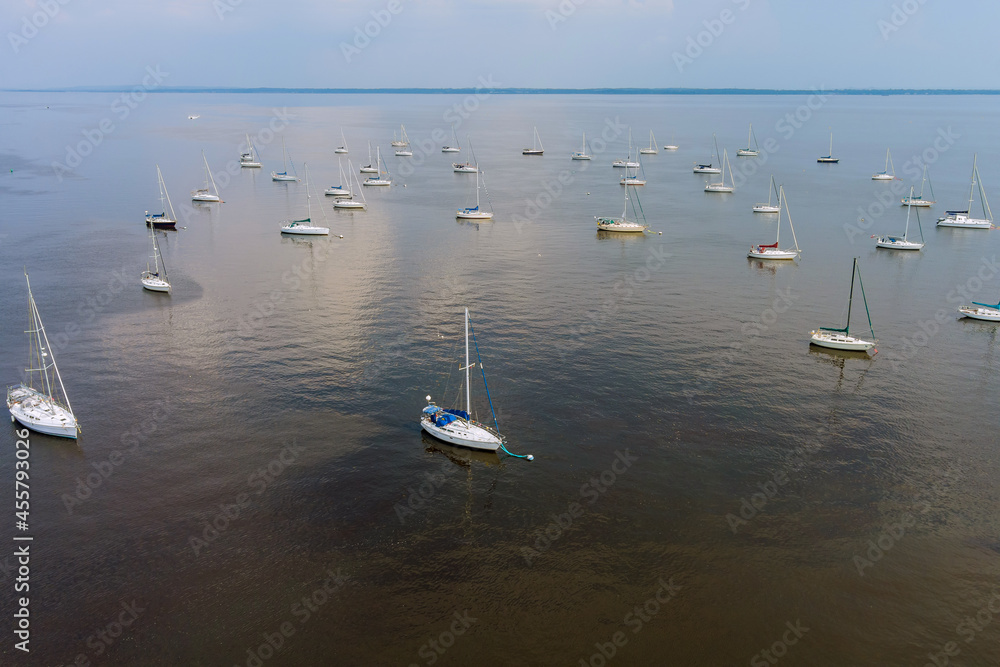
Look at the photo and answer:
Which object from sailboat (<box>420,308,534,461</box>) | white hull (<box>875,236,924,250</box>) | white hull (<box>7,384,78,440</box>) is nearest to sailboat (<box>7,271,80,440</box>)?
white hull (<box>7,384,78,440</box>)

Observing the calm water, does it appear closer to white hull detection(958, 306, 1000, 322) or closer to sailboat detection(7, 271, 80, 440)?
white hull detection(958, 306, 1000, 322)

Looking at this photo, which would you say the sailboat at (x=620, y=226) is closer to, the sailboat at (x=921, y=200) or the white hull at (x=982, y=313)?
the sailboat at (x=921, y=200)

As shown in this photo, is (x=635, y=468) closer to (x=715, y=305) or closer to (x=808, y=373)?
(x=808, y=373)

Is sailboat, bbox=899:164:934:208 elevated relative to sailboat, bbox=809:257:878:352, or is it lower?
elevated

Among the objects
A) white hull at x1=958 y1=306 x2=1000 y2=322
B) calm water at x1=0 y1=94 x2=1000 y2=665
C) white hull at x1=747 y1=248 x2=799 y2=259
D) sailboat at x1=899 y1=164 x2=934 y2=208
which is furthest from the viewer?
sailboat at x1=899 y1=164 x2=934 y2=208

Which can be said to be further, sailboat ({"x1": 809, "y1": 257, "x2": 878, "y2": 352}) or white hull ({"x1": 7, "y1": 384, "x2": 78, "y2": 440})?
sailboat ({"x1": 809, "y1": 257, "x2": 878, "y2": 352})

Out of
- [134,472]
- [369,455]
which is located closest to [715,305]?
[369,455]
